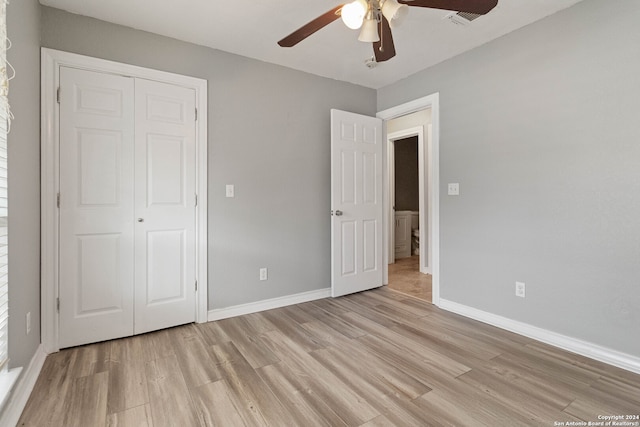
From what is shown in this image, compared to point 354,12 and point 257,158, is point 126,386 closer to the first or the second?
point 257,158

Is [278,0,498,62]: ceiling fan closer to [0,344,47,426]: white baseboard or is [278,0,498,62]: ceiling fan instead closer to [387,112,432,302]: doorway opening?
[0,344,47,426]: white baseboard

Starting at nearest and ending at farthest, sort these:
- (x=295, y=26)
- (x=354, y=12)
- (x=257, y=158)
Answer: (x=354, y=12)
(x=295, y=26)
(x=257, y=158)

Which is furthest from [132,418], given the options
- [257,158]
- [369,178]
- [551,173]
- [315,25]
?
[551,173]

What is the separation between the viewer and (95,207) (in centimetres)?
222

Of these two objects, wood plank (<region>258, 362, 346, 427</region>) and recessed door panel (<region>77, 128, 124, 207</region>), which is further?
recessed door panel (<region>77, 128, 124, 207</region>)

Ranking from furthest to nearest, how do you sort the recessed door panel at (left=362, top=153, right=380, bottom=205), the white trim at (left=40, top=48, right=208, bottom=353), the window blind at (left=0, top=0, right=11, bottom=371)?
the recessed door panel at (left=362, top=153, right=380, bottom=205) < the white trim at (left=40, top=48, right=208, bottom=353) < the window blind at (left=0, top=0, right=11, bottom=371)

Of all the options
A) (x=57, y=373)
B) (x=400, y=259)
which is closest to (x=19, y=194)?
(x=57, y=373)

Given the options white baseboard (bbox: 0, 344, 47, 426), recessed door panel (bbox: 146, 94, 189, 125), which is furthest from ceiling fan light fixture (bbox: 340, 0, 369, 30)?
white baseboard (bbox: 0, 344, 47, 426)

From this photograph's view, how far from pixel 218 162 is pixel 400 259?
395 cm

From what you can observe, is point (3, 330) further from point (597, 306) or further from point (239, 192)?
point (597, 306)

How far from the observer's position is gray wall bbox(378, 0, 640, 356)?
75.7 inches

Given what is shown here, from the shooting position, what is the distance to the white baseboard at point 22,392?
137 cm

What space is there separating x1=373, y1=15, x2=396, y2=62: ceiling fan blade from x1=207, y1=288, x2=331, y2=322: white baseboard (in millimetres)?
2328

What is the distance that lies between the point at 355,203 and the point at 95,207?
7.79 ft
